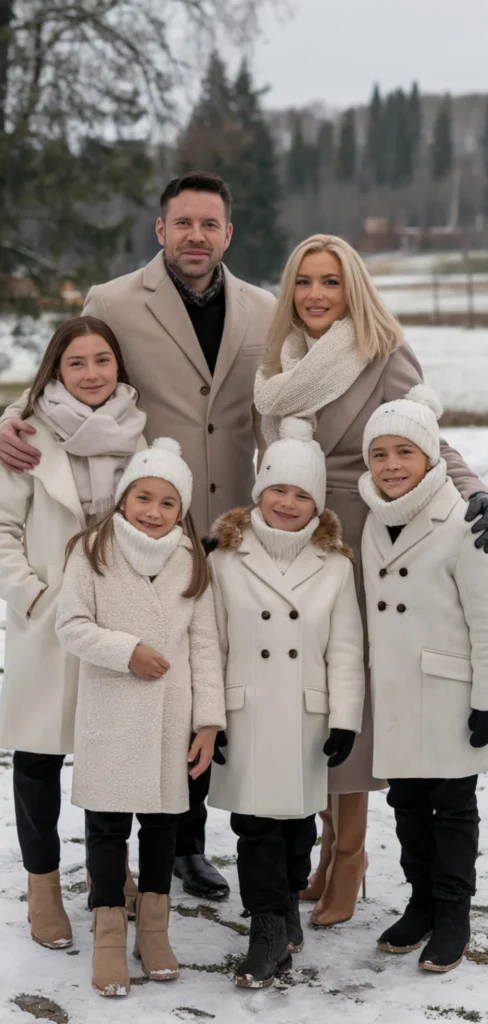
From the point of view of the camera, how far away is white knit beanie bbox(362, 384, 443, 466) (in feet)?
10.2

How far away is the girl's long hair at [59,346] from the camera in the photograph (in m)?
3.31

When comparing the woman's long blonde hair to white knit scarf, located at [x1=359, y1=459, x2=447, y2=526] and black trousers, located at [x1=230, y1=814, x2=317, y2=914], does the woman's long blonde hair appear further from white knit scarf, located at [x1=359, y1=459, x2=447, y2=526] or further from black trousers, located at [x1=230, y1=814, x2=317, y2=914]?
black trousers, located at [x1=230, y1=814, x2=317, y2=914]

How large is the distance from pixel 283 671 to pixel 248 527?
39 cm

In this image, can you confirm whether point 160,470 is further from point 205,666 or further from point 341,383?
point 341,383

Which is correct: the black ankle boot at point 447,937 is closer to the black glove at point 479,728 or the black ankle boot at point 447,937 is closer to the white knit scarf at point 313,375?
the black glove at point 479,728

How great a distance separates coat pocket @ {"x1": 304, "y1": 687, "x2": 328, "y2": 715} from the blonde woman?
0.32m

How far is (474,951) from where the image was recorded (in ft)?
10.6

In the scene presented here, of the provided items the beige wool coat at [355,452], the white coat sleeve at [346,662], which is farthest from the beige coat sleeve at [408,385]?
the white coat sleeve at [346,662]

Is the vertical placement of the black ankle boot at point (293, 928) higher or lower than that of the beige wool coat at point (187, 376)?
lower

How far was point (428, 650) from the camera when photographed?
10.3 feet

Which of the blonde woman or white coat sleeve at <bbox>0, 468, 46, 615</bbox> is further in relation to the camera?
the blonde woman

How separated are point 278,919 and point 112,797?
55cm

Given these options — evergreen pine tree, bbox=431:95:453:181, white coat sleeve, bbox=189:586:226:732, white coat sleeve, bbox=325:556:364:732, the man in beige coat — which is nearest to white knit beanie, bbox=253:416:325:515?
white coat sleeve, bbox=325:556:364:732

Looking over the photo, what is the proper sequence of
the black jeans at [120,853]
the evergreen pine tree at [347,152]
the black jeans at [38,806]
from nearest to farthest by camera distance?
1. the black jeans at [120,853]
2. the black jeans at [38,806]
3. the evergreen pine tree at [347,152]
